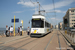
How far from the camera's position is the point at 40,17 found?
16.3 m

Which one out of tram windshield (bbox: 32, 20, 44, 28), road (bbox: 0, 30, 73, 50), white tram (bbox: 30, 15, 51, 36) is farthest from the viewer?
tram windshield (bbox: 32, 20, 44, 28)

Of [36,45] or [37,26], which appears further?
[37,26]

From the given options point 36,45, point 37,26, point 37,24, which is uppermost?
point 37,24

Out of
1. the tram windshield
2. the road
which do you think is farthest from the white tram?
the road

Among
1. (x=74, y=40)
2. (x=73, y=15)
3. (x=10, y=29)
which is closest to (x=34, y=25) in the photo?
(x=10, y=29)

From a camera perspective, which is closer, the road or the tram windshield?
the road

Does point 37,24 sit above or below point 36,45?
above

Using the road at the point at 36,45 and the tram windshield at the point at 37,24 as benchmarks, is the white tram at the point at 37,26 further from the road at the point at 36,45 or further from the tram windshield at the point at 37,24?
the road at the point at 36,45

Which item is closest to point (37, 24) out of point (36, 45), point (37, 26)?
point (37, 26)

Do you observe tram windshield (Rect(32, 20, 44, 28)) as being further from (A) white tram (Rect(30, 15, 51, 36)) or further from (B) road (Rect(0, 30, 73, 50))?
(B) road (Rect(0, 30, 73, 50))

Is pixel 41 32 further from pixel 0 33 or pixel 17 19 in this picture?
pixel 0 33

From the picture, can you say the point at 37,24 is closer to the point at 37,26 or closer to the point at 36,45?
the point at 37,26

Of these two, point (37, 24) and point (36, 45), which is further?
point (37, 24)

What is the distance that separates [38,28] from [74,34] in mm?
6348
